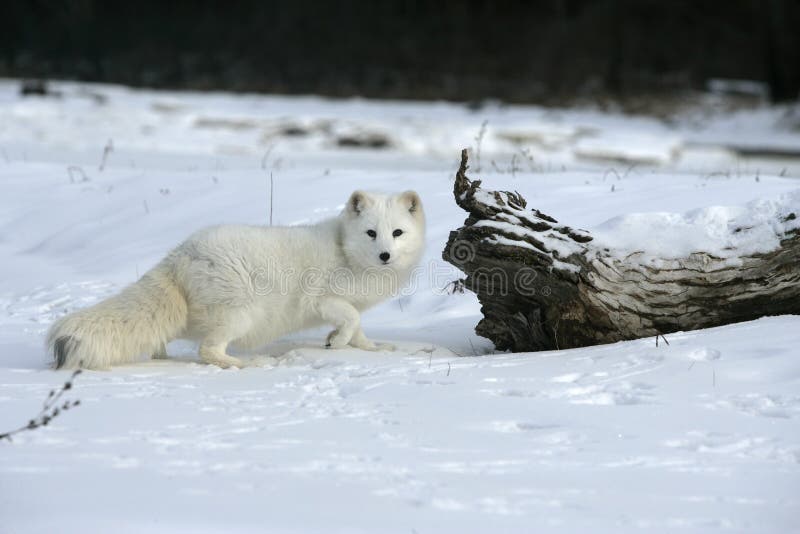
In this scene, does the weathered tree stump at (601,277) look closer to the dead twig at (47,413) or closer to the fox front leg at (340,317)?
the fox front leg at (340,317)

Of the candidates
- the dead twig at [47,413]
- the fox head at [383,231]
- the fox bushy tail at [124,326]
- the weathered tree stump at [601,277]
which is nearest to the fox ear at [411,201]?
the fox head at [383,231]

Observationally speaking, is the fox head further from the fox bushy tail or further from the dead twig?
the dead twig

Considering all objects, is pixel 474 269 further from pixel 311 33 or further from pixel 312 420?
pixel 311 33

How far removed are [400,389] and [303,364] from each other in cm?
88

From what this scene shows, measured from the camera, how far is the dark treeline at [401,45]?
80.3 ft

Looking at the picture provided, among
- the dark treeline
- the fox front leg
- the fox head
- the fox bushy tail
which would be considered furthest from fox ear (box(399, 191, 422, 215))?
the dark treeline

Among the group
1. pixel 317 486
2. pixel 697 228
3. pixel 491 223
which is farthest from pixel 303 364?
pixel 697 228

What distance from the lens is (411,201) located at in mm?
5430

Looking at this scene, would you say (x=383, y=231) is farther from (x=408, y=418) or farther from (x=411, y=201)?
(x=408, y=418)

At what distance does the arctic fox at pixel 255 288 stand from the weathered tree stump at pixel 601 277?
22.8 inches

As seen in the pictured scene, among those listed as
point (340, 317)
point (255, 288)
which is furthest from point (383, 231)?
point (255, 288)

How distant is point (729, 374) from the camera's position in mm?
4004

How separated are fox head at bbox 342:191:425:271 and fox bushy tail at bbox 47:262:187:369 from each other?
1.04 m

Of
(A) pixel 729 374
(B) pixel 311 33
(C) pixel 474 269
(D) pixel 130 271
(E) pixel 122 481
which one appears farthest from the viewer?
(B) pixel 311 33
